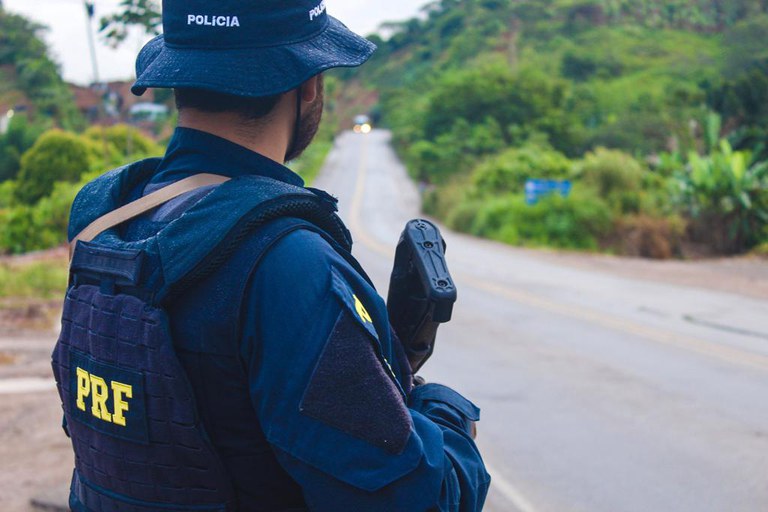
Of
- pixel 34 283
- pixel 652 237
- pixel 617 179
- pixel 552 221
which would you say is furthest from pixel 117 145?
pixel 34 283

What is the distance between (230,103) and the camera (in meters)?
1.53

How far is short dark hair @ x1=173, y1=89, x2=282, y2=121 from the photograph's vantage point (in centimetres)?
153

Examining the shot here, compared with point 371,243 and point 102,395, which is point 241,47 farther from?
point 371,243

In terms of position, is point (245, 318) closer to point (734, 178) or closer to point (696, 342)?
point (696, 342)

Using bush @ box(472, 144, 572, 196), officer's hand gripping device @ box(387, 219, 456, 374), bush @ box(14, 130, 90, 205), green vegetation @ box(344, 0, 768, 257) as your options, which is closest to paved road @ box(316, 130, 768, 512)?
officer's hand gripping device @ box(387, 219, 456, 374)

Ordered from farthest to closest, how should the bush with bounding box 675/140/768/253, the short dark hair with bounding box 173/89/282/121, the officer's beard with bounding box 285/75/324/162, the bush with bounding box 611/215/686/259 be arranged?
1. the bush with bounding box 611/215/686/259
2. the bush with bounding box 675/140/768/253
3. the officer's beard with bounding box 285/75/324/162
4. the short dark hair with bounding box 173/89/282/121

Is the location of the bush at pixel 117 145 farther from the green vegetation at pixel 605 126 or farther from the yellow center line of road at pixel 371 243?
the green vegetation at pixel 605 126

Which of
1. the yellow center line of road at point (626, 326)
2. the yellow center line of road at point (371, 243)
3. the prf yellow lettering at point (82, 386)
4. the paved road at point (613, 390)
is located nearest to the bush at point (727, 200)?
the paved road at point (613, 390)

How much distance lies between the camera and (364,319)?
1.34 meters

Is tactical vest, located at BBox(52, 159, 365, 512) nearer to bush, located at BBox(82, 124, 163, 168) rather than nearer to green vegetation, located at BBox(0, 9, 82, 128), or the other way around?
bush, located at BBox(82, 124, 163, 168)

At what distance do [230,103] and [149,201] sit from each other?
0.23 meters

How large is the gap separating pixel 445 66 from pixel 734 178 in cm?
7172

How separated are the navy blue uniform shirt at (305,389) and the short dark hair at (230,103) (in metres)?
0.29

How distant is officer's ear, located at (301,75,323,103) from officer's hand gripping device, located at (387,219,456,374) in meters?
0.37
